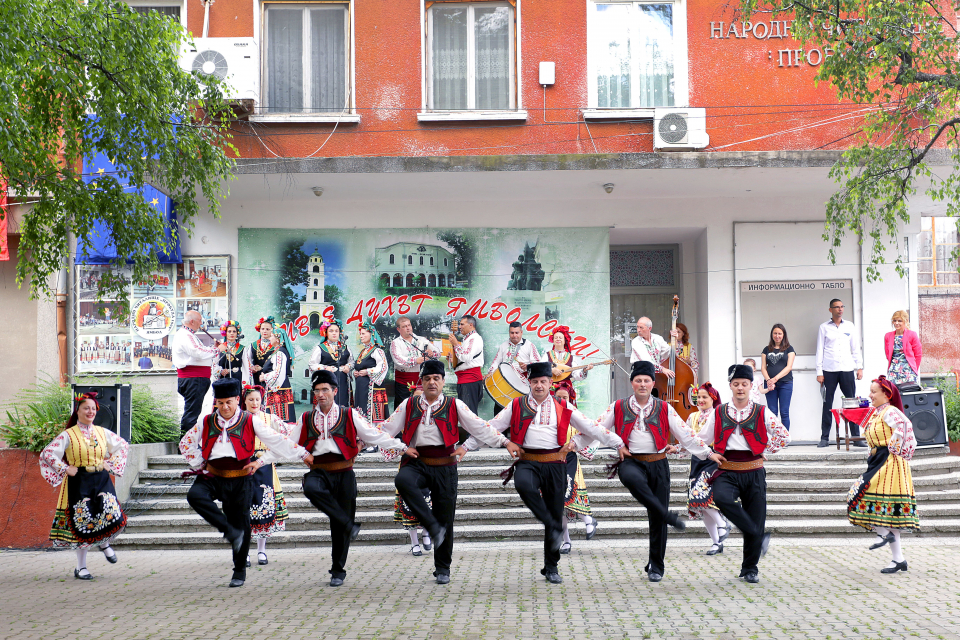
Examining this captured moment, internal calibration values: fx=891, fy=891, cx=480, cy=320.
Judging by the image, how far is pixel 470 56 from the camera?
13.7m

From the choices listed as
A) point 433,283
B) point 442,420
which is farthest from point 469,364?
point 442,420

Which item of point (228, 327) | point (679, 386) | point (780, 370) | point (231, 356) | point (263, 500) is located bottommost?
point (263, 500)

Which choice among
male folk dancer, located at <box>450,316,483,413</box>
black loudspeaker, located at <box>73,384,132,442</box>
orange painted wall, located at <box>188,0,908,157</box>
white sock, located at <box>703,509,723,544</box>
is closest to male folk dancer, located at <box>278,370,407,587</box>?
white sock, located at <box>703,509,723,544</box>

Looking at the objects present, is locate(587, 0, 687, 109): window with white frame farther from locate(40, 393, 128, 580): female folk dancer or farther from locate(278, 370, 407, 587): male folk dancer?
locate(40, 393, 128, 580): female folk dancer

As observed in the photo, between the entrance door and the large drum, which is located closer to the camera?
the large drum

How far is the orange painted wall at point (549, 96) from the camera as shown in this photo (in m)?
13.3

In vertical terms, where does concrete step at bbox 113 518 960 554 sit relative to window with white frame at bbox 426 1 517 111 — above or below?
below

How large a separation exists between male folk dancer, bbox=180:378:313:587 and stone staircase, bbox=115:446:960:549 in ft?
7.29

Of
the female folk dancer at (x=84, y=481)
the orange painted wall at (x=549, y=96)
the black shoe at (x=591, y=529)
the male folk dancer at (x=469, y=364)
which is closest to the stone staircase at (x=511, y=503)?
the black shoe at (x=591, y=529)

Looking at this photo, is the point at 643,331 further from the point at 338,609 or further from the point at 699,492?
the point at 338,609

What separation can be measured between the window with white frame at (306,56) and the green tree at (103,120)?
17.5 ft

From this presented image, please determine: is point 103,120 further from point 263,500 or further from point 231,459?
point 263,500

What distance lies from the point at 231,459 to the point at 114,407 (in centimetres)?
369

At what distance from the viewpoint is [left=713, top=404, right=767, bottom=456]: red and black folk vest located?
305 inches
